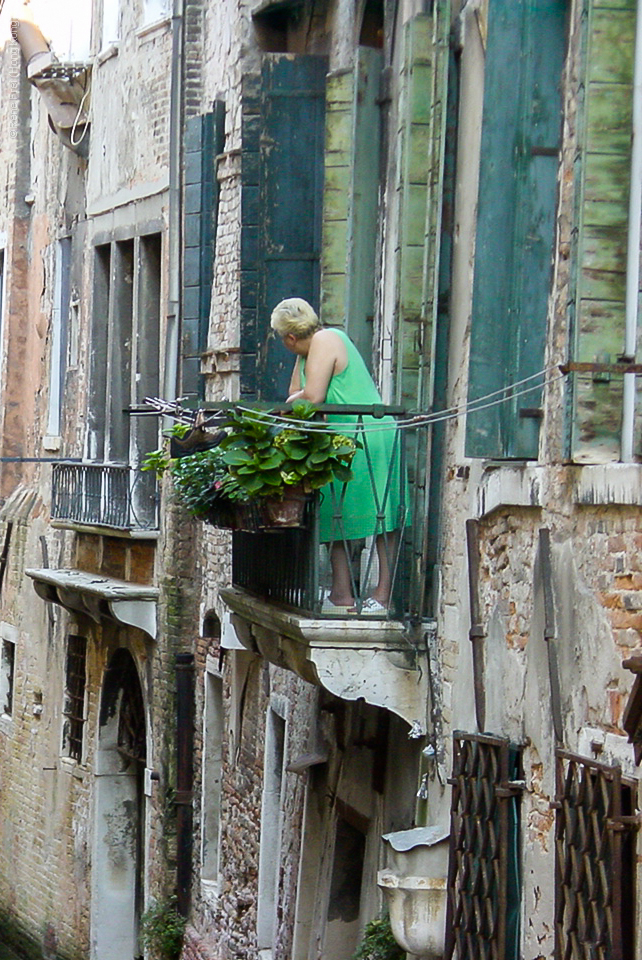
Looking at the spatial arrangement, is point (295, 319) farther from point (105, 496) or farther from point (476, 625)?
point (105, 496)

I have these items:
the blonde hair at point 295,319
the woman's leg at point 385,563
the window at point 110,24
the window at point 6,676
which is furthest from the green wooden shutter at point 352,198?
the window at point 6,676

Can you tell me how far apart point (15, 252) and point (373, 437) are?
11.7m

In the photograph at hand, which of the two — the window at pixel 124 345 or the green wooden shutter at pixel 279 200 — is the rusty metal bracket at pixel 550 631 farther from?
the window at pixel 124 345

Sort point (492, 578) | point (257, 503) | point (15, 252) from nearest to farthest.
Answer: point (492, 578) < point (257, 503) < point (15, 252)

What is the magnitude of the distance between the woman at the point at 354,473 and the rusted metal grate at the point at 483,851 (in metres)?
1.22

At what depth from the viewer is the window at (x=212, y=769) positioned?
14117 millimetres

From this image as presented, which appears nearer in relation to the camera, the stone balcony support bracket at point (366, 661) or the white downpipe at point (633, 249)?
the white downpipe at point (633, 249)

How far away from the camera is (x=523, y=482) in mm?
7758

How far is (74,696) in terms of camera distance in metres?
17.8

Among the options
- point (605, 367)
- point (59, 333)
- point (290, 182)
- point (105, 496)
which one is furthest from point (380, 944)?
point (59, 333)

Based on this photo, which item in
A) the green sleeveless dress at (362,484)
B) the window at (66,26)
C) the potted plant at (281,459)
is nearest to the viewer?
the potted plant at (281,459)

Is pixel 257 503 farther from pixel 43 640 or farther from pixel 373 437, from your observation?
pixel 43 640

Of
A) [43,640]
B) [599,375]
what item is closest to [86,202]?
[43,640]

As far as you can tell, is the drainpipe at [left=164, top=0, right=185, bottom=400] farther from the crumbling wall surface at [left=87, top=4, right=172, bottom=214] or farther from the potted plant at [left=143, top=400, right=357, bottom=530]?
the potted plant at [left=143, top=400, right=357, bottom=530]
